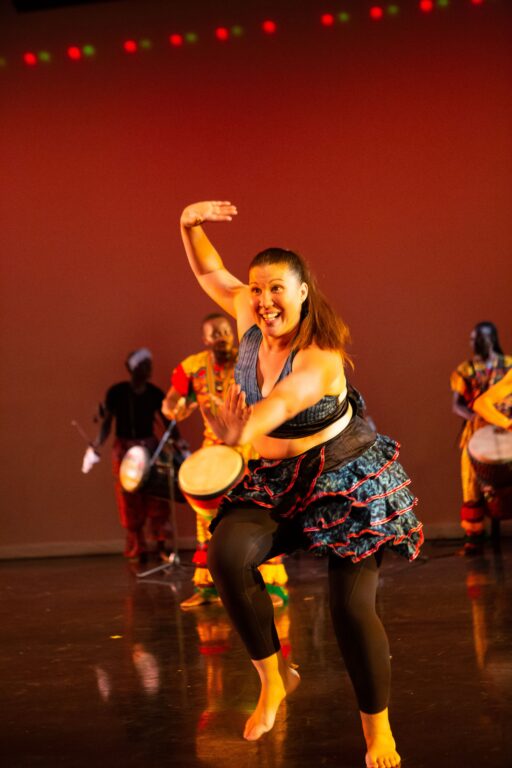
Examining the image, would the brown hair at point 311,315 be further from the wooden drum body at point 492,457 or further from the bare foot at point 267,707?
the wooden drum body at point 492,457

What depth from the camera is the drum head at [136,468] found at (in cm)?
573

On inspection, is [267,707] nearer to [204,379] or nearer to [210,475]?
[210,475]

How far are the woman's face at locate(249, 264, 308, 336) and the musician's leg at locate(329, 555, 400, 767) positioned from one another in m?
0.61

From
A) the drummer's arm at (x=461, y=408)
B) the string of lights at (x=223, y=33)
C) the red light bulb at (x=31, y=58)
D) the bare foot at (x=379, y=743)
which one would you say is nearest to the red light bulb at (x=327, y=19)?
the string of lights at (x=223, y=33)

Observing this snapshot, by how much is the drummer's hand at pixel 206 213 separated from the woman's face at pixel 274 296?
0.30 m

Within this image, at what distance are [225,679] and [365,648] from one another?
1140 mm

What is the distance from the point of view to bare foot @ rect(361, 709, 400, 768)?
98.7 inches

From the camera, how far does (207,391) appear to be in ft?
17.3

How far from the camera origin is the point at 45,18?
24.3 ft

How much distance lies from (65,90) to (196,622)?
4.36 metres

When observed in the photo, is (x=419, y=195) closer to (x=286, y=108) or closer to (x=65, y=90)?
(x=286, y=108)

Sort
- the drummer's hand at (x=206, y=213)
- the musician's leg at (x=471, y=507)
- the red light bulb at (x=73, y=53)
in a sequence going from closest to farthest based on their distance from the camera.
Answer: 1. the drummer's hand at (x=206, y=213)
2. the musician's leg at (x=471, y=507)
3. the red light bulb at (x=73, y=53)

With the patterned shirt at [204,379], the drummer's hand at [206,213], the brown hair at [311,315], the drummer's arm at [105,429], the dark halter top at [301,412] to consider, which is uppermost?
the drummer's hand at [206,213]

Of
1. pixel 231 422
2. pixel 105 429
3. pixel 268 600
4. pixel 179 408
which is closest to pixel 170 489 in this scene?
pixel 179 408
